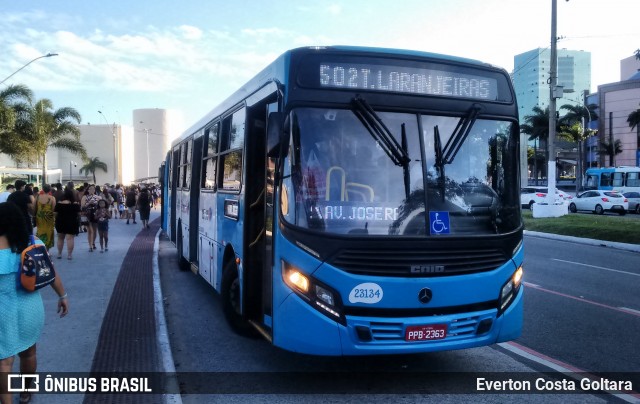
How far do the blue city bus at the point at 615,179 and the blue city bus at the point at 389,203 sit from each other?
141 feet

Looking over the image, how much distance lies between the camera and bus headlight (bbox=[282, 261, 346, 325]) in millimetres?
4672

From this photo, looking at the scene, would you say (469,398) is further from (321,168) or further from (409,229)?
(321,168)

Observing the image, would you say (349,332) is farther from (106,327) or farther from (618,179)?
(618,179)

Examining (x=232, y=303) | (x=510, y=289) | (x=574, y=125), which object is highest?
(x=574, y=125)

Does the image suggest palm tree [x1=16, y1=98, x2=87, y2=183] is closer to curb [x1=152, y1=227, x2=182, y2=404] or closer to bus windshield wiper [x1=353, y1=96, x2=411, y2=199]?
curb [x1=152, y1=227, x2=182, y2=404]

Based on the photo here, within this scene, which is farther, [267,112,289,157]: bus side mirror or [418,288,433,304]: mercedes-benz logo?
[267,112,289,157]: bus side mirror

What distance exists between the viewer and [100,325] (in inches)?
287

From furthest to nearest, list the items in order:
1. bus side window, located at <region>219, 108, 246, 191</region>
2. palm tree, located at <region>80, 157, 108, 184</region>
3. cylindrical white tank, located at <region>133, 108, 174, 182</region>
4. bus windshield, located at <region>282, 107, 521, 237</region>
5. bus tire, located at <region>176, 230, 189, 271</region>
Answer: cylindrical white tank, located at <region>133, 108, 174, 182</region>, palm tree, located at <region>80, 157, 108, 184</region>, bus tire, located at <region>176, 230, 189, 271</region>, bus side window, located at <region>219, 108, 246, 191</region>, bus windshield, located at <region>282, 107, 521, 237</region>

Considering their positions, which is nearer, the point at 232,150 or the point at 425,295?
the point at 425,295

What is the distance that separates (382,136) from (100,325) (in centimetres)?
468

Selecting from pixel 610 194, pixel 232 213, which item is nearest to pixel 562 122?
pixel 610 194

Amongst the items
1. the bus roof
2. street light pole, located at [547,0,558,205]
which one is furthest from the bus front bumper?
street light pole, located at [547,0,558,205]

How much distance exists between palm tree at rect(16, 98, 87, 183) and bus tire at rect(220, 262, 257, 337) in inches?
1274

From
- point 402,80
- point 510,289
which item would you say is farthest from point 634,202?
point 402,80
